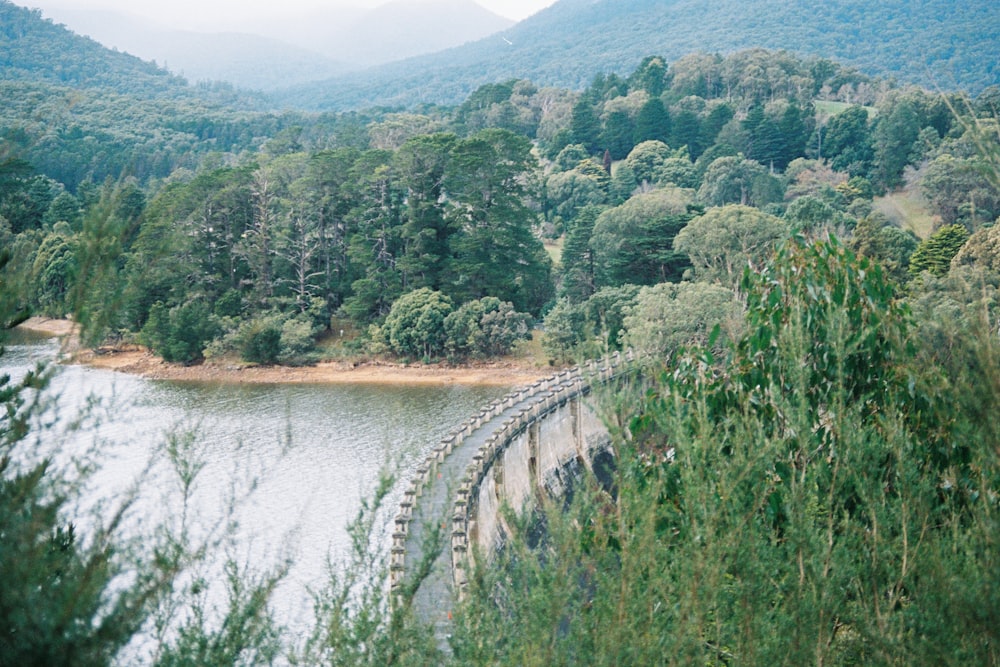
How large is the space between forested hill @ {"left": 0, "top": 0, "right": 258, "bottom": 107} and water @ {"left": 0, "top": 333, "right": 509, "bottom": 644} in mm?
78425

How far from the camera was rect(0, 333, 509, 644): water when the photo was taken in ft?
57.3

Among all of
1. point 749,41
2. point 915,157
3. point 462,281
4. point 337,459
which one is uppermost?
point 749,41

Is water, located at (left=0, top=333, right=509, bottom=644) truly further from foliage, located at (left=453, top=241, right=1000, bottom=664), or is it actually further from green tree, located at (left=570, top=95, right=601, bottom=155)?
green tree, located at (left=570, top=95, right=601, bottom=155)

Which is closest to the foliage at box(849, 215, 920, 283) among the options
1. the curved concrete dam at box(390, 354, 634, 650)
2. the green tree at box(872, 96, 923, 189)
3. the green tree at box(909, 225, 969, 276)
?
the green tree at box(909, 225, 969, 276)

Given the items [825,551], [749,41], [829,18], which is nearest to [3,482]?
[825,551]

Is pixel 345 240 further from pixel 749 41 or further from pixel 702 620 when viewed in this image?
pixel 749 41

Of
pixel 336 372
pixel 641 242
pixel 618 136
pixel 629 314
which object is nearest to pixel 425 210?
pixel 336 372

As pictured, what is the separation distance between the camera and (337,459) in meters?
24.6

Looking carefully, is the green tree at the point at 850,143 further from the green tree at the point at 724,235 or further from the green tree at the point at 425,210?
the green tree at the point at 425,210

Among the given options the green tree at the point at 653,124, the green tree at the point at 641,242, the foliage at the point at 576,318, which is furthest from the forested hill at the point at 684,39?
the foliage at the point at 576,318

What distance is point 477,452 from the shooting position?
64.9 ft

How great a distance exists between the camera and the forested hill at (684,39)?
119562mm

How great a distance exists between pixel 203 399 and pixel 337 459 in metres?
8.79

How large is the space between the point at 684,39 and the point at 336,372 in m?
122
